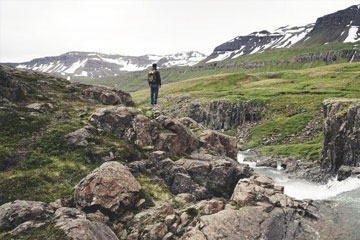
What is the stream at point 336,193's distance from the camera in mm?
29769

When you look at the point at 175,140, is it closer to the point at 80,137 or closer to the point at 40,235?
the point at 80,137

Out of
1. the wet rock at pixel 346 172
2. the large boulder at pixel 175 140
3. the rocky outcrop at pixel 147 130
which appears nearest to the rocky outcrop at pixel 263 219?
the large boulder at pixel 175 140

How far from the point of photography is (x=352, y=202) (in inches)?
1555

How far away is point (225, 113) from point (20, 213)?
118256 millimetres

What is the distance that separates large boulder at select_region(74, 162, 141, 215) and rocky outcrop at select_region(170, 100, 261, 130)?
108927mm

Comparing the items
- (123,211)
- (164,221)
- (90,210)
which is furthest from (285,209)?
(90,210)

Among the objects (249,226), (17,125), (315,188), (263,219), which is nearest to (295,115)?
(315,188)

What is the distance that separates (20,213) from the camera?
56.3 ft

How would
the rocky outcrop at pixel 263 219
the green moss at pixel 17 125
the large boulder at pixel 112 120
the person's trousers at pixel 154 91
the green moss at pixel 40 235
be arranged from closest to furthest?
the green moss at pixel 40 235, the rocky outcrop at pixel 263 219, the green moss at pixel 17 125, the large boulder at pixel 112 120, the person's trousers at pixel 154 91

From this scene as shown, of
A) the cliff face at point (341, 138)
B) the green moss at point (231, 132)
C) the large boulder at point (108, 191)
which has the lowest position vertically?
the green moss at point (231, 132)

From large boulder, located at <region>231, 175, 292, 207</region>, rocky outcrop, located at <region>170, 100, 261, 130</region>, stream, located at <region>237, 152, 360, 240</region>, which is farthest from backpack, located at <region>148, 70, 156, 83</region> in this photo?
rocky outcrop, located at <region>170, 100, 261, 130</region>

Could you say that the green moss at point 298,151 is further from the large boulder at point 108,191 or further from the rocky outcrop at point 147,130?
the large boulder at point 108,191

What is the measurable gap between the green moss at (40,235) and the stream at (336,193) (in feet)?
80.9

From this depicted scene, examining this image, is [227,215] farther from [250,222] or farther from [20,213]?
[20,213]
